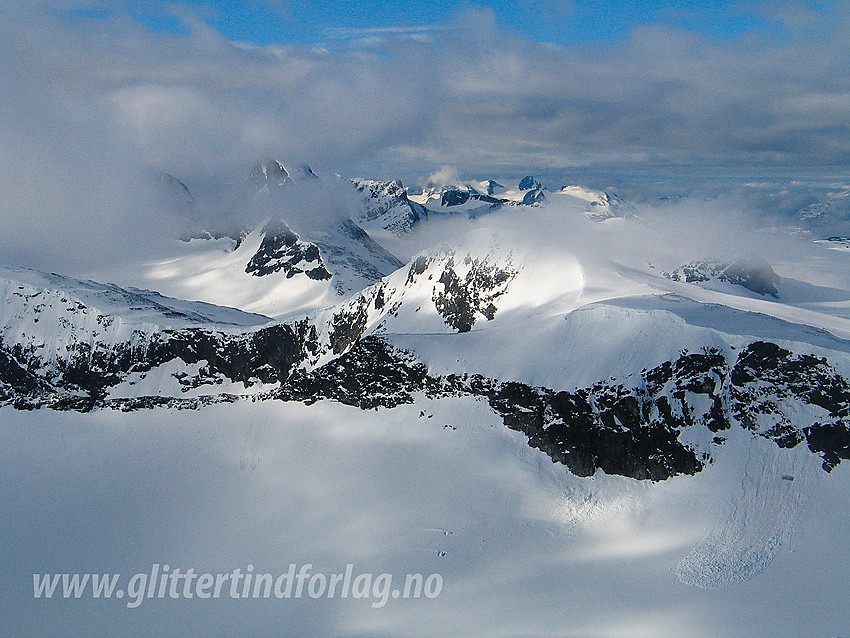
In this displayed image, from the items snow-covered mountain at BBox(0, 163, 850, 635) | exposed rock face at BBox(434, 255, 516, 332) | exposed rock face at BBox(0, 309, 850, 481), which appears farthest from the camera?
exposed rock face at BBox(434, 255, 516, 332)

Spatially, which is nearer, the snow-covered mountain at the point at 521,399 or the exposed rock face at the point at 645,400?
the snow-covered mountain at the point at 521,399

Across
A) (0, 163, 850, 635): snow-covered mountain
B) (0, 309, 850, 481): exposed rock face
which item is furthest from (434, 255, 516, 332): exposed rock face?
(0, 309, 850, 481): exposed rock face

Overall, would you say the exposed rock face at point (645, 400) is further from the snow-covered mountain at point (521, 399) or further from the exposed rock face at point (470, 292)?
the exposed rock face at point (470, 292)

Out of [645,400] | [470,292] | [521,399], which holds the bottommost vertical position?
[521,399]

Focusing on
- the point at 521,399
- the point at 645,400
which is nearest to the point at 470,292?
the point at 521,399

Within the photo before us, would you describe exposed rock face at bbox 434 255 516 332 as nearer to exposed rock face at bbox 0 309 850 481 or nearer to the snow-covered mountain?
the snow-covered mountain

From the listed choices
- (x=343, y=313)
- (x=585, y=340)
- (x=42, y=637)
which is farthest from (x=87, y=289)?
(x=585, y=340)

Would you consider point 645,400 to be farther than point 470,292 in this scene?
No

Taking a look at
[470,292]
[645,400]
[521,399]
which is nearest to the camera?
[645,400]

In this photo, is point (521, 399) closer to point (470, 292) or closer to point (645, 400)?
point (645, 400)

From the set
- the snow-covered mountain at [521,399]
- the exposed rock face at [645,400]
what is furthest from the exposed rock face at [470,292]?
the exposed rock face at [645,400]

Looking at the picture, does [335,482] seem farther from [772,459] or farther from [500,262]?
[772,459]
